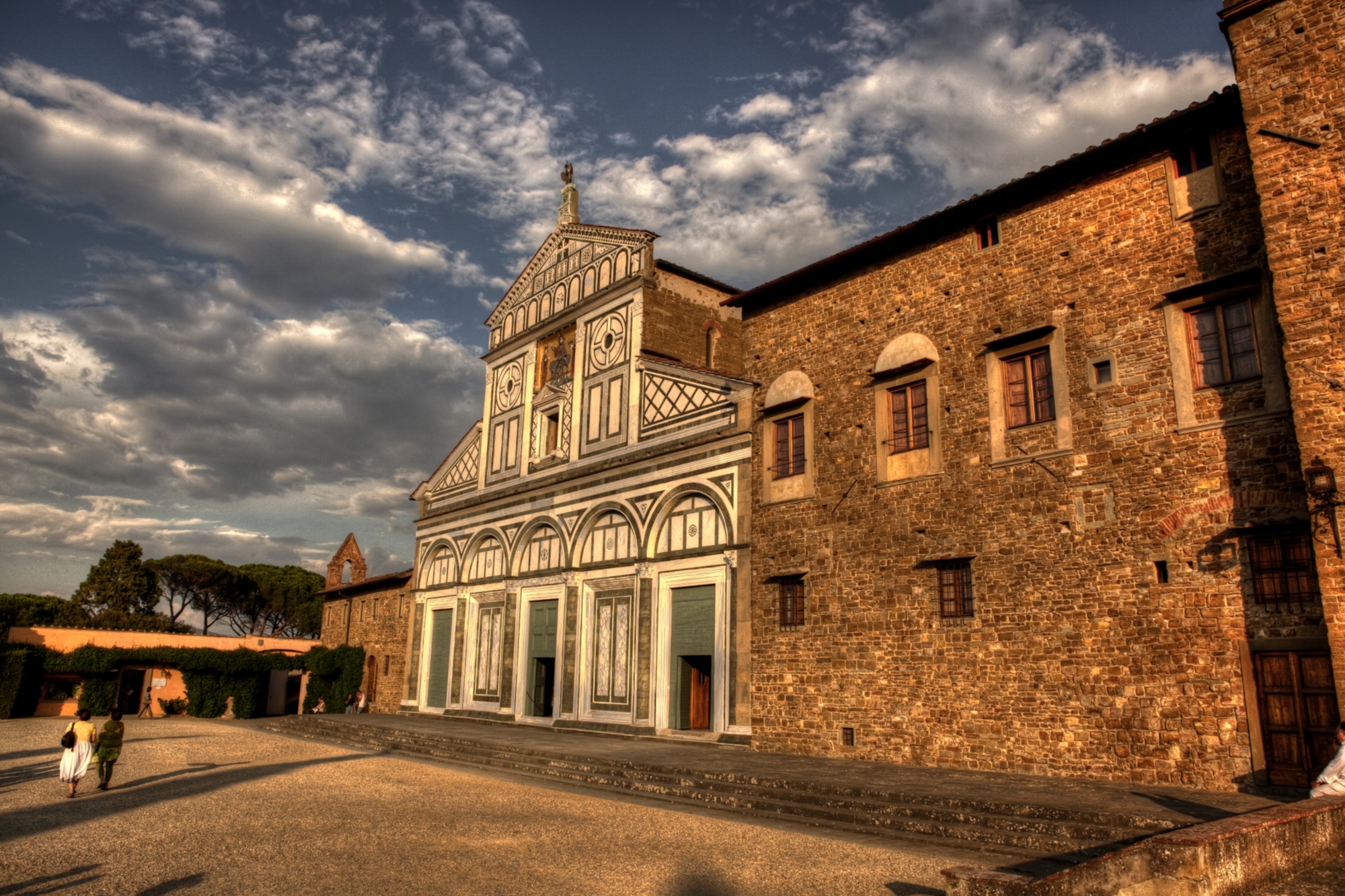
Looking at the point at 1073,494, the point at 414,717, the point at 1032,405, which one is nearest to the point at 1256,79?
the point at 1032,405

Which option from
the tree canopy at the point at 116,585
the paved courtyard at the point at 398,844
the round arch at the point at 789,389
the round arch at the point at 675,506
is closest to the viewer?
the paved courtyard at the point at 398,844

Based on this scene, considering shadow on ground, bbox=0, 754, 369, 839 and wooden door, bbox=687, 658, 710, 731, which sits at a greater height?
wooden door, bbox=687, 658, 710, 731

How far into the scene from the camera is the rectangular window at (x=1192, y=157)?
1233 centimetres

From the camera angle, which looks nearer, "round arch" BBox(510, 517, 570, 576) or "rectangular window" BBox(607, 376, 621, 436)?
"rectangular window" BBox(607, 376, 621, 436)

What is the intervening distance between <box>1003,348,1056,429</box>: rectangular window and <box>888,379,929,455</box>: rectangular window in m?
1.53

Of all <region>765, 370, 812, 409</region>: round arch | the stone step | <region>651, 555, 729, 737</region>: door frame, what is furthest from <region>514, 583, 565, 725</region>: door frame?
<region>765, 370, 812, 409</region>: round arch

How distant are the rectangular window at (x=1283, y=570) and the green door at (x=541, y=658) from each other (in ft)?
59.3

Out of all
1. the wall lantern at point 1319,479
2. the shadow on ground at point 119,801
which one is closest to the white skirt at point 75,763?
the shadow on ground at point 119,801

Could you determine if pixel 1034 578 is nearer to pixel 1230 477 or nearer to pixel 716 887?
pixel 1230 477

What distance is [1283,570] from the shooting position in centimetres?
1077

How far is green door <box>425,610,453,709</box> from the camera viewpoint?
1158 inches

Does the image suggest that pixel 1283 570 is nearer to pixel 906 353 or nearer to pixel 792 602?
pixel 906 353

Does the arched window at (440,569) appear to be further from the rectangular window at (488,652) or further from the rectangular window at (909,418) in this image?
the rectangular window at (909,418)

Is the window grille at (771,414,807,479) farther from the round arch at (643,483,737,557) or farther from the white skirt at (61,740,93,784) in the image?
the white skirt at (61,740,93,784)
